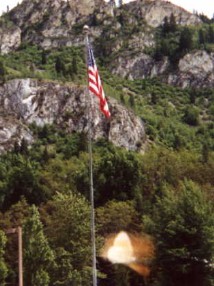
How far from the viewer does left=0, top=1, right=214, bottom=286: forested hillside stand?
52562 mm

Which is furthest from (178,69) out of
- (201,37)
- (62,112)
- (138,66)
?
(62,112)

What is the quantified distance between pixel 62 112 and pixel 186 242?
7839cm

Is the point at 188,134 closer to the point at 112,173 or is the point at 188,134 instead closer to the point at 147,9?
the point at 112,173

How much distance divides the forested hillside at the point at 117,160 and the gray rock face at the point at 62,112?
37 centimetres

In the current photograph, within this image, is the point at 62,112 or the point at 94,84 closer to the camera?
the point at 94,84

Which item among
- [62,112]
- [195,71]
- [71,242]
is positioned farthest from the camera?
[195,71]

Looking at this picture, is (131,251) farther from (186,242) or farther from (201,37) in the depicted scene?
(201,37)

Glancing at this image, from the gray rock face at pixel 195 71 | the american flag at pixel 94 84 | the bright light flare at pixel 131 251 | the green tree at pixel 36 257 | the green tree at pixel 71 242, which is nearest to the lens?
the american flag at pixel 94 84

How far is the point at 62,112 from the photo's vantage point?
5002 inches

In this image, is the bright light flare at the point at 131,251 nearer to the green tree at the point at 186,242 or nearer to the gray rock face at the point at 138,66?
the green tree at the point at 186,242

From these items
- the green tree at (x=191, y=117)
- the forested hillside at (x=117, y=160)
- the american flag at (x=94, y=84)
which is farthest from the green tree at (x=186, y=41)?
the american flag at (x=94, y=84)

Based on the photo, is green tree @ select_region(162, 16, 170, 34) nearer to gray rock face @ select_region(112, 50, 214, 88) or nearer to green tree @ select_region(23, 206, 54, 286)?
gray rock face @ select_region(112, 50, 214, 88)

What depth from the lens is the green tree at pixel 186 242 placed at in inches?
1975

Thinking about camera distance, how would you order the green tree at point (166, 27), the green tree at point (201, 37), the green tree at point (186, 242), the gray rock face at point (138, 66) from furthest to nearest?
the green tree at point (166, 27)
the green tree at point (201, 37)
the gray rock face at point (138, 66)
the green tree at point (186, 242)
